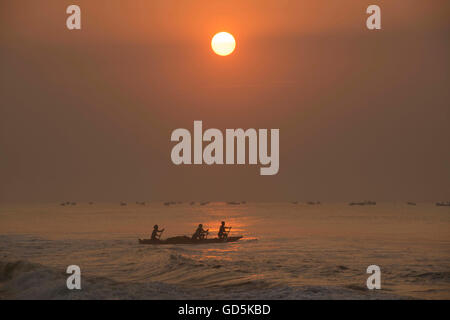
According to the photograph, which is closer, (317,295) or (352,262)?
(317,295)

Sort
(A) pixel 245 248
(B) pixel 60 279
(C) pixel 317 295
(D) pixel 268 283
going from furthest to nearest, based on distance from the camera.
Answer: (A) pixel 245 248
(D) pixel 268 283
(B) pixel 60 279
(C) pixel 317 295

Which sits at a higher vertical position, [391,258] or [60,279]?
[60,279]

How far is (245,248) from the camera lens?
37.9m

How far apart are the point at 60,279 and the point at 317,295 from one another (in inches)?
370

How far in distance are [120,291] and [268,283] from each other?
21.6 feet

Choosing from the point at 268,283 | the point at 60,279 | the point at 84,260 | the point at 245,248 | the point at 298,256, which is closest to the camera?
the point at 60,279

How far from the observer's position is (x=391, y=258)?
34.8 m

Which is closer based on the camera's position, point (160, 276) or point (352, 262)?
point (160, 276)
